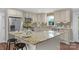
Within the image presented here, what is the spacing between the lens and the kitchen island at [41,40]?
2391mm

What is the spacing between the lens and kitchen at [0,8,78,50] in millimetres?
2383

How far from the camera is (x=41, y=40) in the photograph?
2.39 meters

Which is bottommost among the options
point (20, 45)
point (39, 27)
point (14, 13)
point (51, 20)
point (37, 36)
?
point (20, 45)

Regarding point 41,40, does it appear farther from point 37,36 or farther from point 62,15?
point 62,15

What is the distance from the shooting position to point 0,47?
2.43 metres

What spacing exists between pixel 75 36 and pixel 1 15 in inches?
46.6

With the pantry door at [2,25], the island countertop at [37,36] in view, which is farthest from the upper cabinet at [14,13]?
the island countertop at [37,36]

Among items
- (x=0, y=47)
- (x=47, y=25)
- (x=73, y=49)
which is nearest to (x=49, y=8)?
(x=47, y=25)

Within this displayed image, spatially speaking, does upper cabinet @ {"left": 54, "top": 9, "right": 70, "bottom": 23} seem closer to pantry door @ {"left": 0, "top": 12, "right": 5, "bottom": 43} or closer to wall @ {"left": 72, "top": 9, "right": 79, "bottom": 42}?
wall @ {"left": 72, "top": 9, "right": 79, "bottom": 42}

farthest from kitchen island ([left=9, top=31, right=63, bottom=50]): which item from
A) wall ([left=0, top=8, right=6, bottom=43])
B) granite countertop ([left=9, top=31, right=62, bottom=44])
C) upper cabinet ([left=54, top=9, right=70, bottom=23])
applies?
upper cabinet ([left=54, top=9, right=70, bottom=23])

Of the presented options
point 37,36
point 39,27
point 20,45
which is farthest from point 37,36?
point 20,45

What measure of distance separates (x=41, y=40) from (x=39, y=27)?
8.0 inches
